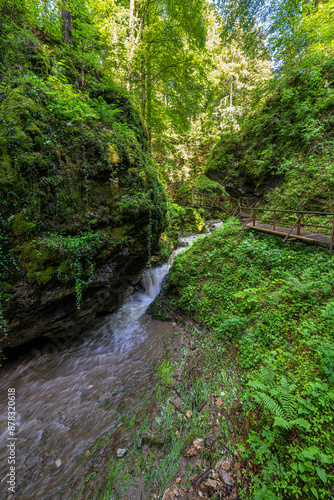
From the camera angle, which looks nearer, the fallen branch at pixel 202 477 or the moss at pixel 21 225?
the fallen branch at pixel 202 477

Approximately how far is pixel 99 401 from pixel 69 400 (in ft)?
2.34

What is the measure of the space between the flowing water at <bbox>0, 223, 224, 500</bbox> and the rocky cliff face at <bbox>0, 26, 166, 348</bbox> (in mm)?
1001

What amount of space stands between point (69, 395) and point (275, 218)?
27.1ft

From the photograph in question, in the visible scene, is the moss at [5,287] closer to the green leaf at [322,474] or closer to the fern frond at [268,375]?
the fern frond at [268,375]

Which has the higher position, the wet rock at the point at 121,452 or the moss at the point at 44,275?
the moss at the point at 44,275

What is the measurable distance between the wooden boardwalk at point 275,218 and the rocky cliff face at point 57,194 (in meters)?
4.45

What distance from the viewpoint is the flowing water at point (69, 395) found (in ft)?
9.75

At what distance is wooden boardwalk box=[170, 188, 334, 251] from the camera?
514cm

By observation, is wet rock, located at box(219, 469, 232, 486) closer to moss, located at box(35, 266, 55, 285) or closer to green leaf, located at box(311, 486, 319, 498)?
green leaf, located at box(311, 486, 319, 498)

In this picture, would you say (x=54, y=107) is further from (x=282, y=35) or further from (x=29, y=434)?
(x=282, y=35)

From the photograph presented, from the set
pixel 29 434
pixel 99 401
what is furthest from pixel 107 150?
pixel 29 434

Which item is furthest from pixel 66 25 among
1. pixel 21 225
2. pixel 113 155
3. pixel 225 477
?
pixel 225 477

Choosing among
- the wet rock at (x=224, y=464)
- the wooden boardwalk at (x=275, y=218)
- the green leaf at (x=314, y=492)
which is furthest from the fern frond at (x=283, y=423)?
the wooden boardwalk at (x=275, y=218)

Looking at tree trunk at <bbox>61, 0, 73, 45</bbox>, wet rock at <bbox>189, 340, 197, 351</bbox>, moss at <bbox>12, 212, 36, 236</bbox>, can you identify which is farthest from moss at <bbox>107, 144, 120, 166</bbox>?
wet rock at <bbox>189, 340, 197, 351</bbox>
